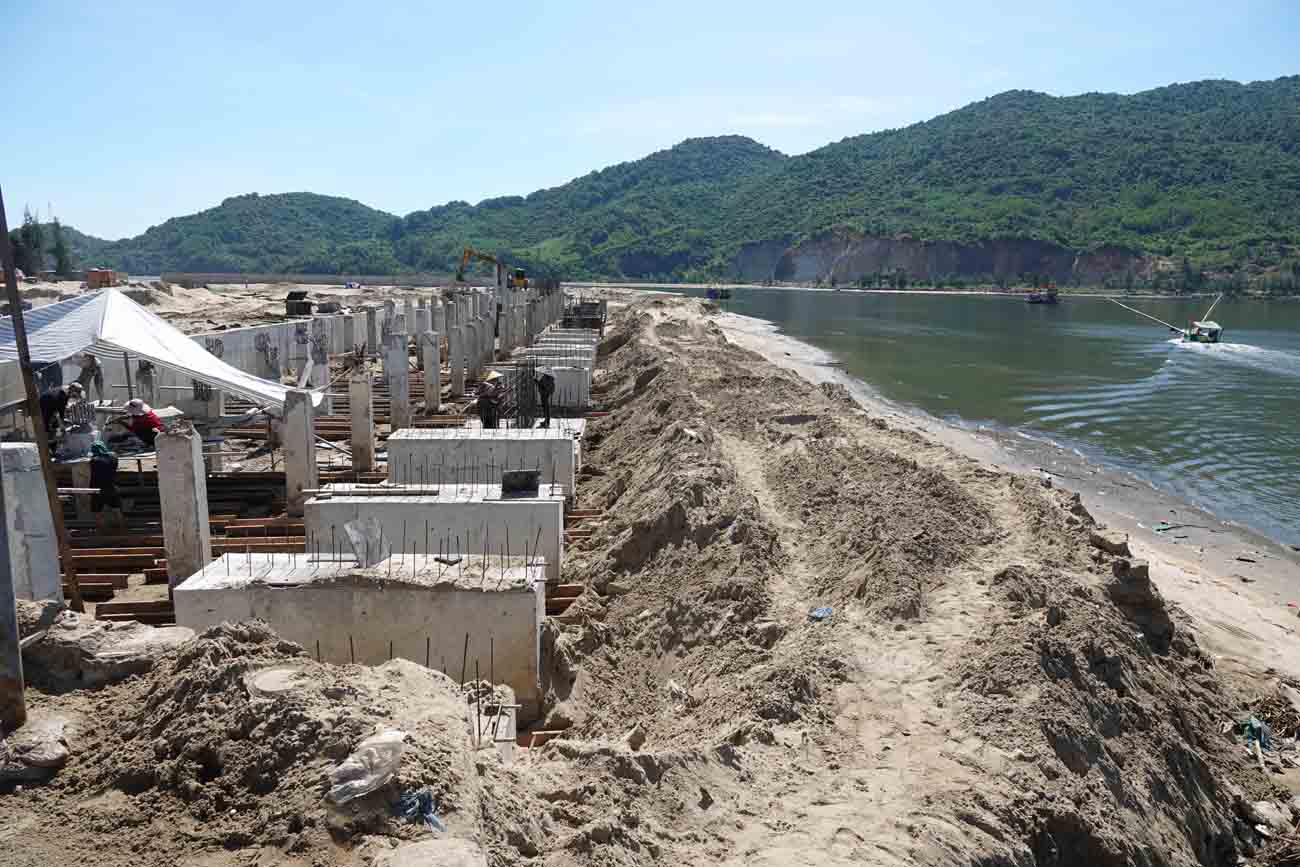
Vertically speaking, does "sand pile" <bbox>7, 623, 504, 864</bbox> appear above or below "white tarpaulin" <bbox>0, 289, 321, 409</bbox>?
below

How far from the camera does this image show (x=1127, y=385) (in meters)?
35.2

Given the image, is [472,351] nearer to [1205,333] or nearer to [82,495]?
[82,495]

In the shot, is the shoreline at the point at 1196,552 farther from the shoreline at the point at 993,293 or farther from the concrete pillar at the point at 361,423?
the shoreline at the point at 993,293

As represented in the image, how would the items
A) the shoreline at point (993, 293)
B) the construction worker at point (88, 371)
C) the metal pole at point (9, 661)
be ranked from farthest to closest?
the shoreline at point (993, 293) < the construction worker at point (88, 371) < the metal pole at point (9, 661)

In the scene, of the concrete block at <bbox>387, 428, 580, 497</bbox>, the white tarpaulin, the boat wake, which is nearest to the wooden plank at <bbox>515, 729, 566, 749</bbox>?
the concrete block at <bbox>387, 428, 580, 497</bbox>

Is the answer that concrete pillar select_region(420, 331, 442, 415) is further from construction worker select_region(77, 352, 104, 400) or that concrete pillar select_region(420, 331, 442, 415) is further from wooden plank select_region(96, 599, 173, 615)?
wooden plank select_region(96, 599, 173, 615)

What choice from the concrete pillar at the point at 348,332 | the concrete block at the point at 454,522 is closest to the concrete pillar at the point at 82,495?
the concrete block at the point at 454,522

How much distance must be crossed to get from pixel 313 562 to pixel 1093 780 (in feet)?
20.5

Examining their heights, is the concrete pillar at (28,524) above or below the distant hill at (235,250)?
below

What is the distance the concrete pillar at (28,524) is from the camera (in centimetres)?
620

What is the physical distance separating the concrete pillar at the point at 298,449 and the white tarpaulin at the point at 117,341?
4.00 ft

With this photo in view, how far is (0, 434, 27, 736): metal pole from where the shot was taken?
447 cm

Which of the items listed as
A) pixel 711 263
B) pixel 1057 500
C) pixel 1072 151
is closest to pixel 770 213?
pixel 711 263

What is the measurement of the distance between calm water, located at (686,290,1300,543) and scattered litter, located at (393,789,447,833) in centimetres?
1783
